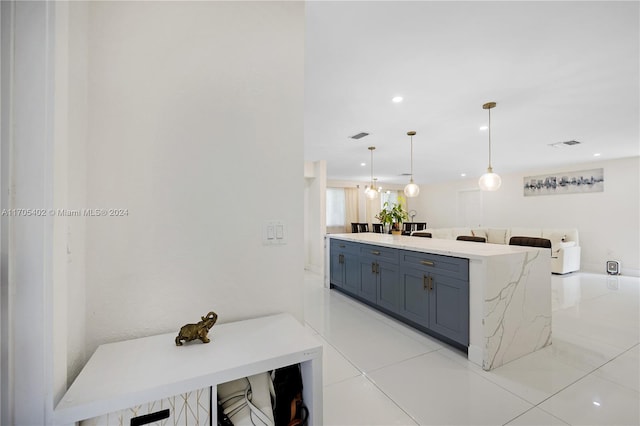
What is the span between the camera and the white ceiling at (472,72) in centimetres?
170

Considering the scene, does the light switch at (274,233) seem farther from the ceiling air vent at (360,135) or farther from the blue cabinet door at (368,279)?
the ceiling air vent at (360,135)

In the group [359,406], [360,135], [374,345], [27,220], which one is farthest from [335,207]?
[27,220]

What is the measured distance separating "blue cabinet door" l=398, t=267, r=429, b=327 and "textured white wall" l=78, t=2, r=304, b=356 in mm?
1702

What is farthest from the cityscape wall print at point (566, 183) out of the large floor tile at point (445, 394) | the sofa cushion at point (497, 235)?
the large floor tile at point (445, 394)

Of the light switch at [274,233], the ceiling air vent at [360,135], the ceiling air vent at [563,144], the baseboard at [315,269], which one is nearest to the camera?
the light switch at [274,233]

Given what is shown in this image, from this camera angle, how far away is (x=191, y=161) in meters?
1.18

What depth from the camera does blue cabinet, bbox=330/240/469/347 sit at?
228 cm

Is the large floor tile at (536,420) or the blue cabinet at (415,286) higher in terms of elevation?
the blue cabinet at (415,286)

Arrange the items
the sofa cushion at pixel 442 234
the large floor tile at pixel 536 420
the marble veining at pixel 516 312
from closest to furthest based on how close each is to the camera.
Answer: the large floor tile at pixel 536 420
the marble veining at pixel 516 312
the sofa cushion at pixel 442 234

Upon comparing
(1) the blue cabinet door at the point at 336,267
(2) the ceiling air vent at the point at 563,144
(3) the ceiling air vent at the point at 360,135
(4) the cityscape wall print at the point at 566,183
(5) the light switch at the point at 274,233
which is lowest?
(1) the blue cabinet door at the point at 336,267

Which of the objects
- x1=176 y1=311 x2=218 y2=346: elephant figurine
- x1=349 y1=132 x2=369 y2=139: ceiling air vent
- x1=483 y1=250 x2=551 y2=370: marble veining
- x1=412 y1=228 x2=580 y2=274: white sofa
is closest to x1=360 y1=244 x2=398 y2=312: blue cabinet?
x1=483 y1=250 x2=551 y2=370: marble veining

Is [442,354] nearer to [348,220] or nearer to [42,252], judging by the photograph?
[42,252]

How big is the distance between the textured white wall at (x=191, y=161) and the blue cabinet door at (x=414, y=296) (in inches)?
67.0

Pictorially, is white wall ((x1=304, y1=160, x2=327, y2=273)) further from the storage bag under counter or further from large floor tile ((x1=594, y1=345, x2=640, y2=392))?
the storage bag under counter
